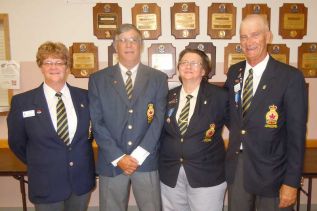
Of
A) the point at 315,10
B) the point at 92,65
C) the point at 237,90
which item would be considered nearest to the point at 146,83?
the point at 237,90

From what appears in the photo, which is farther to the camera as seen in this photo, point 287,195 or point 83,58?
point 83,58

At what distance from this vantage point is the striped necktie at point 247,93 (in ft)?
5.75

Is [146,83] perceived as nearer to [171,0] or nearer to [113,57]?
[113,57]

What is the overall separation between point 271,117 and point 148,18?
163cm

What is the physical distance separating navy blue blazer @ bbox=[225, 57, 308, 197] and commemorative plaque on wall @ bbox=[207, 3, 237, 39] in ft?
3.83

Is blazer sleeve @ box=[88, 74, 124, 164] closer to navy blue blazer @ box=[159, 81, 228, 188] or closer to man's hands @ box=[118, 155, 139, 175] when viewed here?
man's hands @ box=[118, 155, 139, 175]

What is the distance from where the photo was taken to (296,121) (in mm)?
1618

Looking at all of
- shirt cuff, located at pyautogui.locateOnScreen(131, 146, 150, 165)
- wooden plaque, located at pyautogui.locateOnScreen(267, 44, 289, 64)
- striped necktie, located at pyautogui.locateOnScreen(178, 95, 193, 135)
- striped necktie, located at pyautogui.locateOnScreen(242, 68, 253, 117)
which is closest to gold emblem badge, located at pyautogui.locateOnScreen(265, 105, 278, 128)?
striped necktie, located at pyautogui.locateOnScreen(242, 68, 253, 117)

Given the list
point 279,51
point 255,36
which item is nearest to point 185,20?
point 279,51

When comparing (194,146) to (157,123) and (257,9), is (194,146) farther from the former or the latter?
(257,9)

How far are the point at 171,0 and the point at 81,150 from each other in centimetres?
174

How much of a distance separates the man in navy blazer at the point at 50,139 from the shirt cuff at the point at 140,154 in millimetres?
327

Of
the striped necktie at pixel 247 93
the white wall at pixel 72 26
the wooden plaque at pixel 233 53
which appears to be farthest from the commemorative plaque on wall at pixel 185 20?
the striped necktie at pixel 247 93

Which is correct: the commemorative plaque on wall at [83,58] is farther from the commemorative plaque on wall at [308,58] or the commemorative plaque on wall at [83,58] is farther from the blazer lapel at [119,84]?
the commemorative plaque on wall at [308,58]
